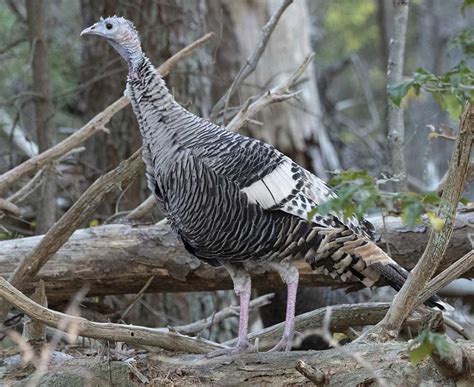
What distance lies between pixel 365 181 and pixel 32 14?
495 cm

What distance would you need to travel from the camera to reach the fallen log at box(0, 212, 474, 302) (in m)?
5.33

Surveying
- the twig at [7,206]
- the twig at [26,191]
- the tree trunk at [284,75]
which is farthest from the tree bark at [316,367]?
the tree trunk at [284,75]

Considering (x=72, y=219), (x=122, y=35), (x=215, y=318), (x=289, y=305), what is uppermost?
(x=122, y=35)

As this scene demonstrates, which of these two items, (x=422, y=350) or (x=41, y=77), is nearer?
(x=422, y=350)

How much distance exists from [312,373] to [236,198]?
4.18ft

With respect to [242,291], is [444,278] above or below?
above

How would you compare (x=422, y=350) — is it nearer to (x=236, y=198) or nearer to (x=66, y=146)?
(x=236, y=198)

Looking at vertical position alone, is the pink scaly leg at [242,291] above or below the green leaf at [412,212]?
below

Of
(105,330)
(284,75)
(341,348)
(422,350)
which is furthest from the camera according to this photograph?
(284,75)

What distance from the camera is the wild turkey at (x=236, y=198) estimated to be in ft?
15.2

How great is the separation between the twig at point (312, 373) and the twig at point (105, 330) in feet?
2.82

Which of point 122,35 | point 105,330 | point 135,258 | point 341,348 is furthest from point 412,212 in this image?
point 135,258

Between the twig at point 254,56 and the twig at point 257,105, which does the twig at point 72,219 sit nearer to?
the twig at point 257,105

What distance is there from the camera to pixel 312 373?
3580 millimetres
